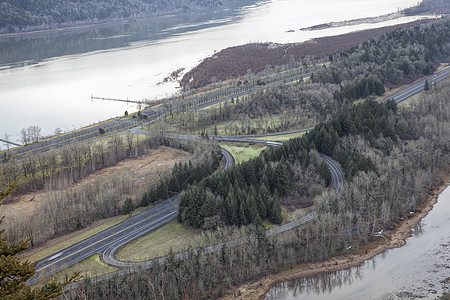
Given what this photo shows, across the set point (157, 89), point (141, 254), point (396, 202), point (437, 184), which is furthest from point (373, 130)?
point (157, 89)

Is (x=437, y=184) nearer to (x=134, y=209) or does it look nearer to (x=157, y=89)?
(x=134, y=209)

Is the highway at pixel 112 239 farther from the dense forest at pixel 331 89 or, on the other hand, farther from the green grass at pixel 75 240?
the dense forest at pixel 331 89

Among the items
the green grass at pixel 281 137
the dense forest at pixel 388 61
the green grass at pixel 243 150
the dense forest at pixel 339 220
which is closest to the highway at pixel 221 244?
the dense forest at pixel 339 220

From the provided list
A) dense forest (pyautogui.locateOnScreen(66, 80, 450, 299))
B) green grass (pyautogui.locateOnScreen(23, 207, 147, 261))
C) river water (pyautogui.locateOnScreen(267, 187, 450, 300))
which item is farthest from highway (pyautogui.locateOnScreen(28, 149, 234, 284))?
river water (pyautogui.locateOnScreen(267, 187, 450, 300))

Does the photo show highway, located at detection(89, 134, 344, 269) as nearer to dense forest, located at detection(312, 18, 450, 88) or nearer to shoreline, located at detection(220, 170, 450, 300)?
shoreline, located at detection(220, 170, 450, 300)

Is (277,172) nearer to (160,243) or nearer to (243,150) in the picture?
(243,150)
